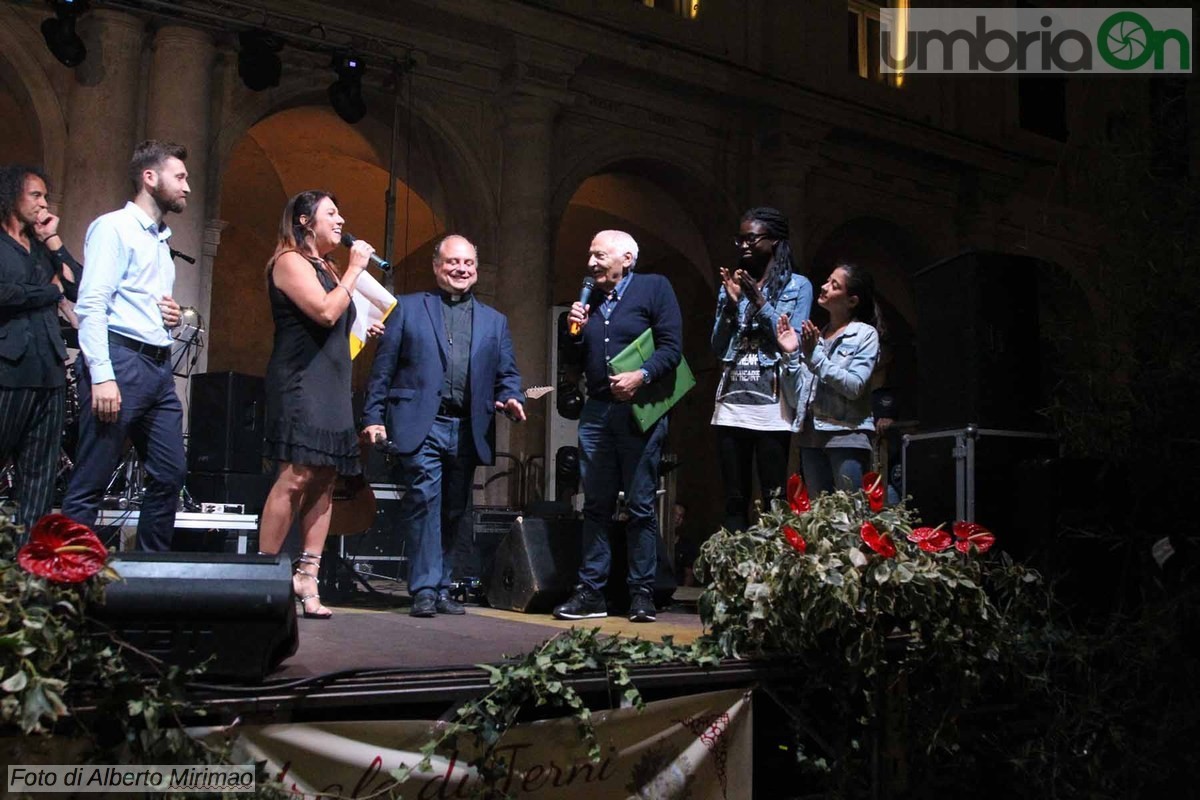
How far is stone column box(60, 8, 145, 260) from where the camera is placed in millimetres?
8812

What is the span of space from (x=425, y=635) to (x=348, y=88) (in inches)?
270

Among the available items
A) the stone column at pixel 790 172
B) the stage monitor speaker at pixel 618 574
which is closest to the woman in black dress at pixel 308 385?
the stage monitor speaker at pixel 618 574

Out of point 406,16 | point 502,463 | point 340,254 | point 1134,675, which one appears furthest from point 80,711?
point 340,254

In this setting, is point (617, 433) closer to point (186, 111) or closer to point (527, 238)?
point (186, 111)

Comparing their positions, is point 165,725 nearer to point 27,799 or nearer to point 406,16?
point 27,799

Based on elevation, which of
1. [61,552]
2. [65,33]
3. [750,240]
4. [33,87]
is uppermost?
[65,33]

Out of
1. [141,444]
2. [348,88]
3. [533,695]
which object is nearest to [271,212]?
[348,88]

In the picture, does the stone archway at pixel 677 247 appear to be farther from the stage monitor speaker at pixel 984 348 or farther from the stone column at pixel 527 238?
the stage monitor speaker at pixel 984 348

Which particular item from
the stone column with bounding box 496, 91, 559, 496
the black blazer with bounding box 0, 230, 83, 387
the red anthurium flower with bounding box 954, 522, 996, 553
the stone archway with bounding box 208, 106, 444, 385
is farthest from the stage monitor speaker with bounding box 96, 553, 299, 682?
the stone archway with bounding box 208, 106, 444, 385

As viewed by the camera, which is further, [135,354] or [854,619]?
[135,354]

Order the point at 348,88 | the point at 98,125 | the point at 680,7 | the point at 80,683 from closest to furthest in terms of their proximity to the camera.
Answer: the point at 80,683 → the point at 98,125 → the point at 348,88 → the point at 680,7

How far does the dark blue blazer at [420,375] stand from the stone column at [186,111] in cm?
487

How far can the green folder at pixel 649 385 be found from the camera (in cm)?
464

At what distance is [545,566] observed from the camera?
5082 millimetres
